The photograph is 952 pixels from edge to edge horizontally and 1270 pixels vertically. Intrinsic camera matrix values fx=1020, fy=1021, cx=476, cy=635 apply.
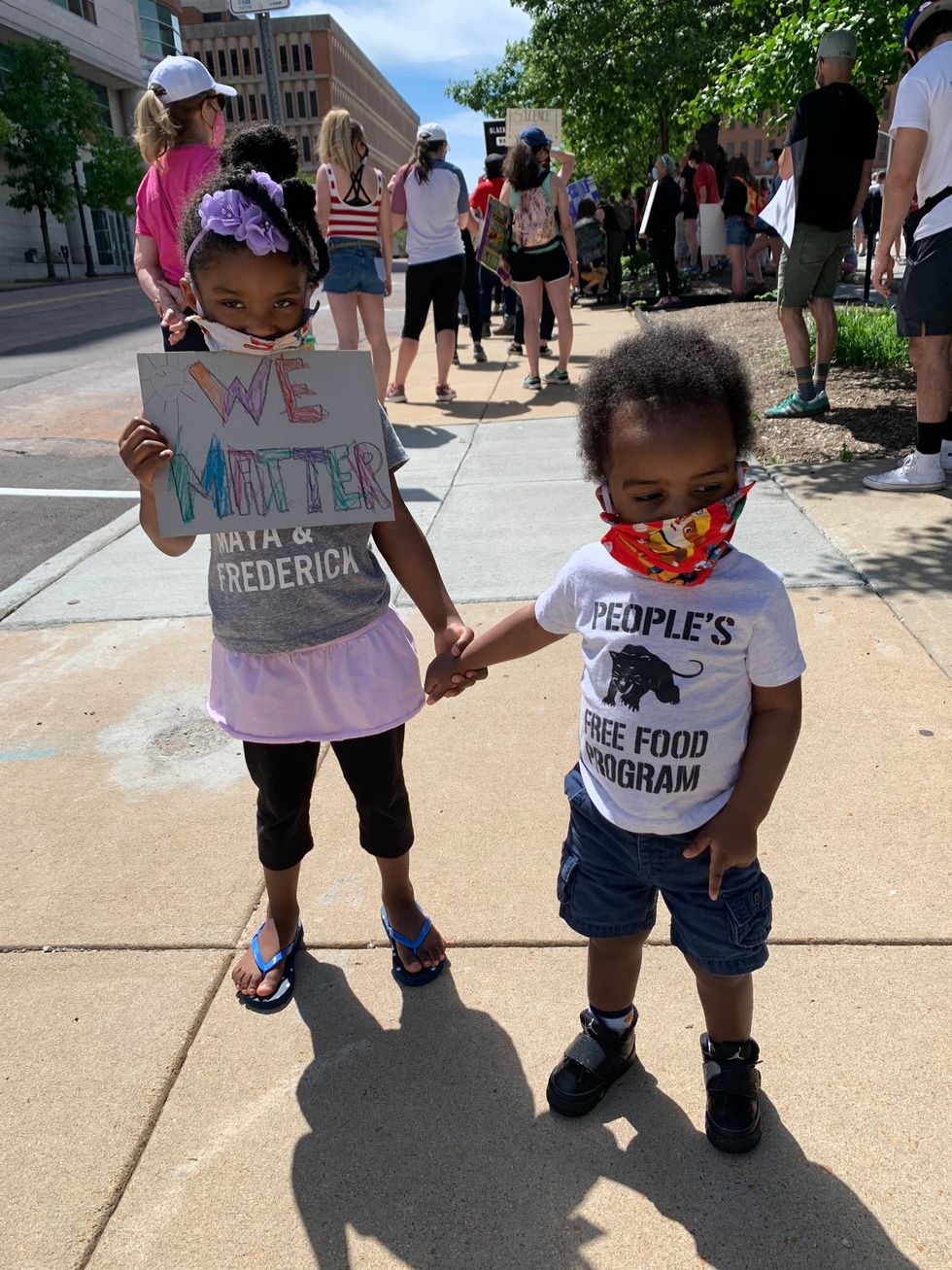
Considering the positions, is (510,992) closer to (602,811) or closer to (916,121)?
(602,811)

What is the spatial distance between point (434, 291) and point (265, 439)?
254 inches

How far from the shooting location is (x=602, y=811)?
1.77 meters

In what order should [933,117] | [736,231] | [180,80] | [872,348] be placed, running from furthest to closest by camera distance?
1. [736,231]
2. [872,348]
3. [933,117]
4. [180,80]

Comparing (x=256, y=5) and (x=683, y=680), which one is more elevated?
(x=256, y=5)

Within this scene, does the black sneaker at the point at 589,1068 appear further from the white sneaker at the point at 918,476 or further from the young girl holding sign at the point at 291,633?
the white sneaker at the point at 918,476

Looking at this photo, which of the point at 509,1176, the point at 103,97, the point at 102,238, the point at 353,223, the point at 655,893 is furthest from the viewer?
the point at 103,97

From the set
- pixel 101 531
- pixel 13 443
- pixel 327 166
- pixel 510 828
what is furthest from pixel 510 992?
pixel 13 443

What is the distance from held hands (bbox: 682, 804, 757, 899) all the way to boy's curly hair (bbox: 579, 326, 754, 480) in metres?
0.61

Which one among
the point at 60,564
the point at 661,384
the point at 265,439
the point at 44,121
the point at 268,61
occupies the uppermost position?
the point at 44,121

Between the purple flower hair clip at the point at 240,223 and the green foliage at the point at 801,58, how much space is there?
20.8ft

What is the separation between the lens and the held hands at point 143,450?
6.24 feet

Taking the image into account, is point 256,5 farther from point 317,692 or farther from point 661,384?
point 661,384

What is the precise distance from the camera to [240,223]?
184 centimetres

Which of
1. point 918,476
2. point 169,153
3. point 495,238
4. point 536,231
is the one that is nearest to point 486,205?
point 495,238
